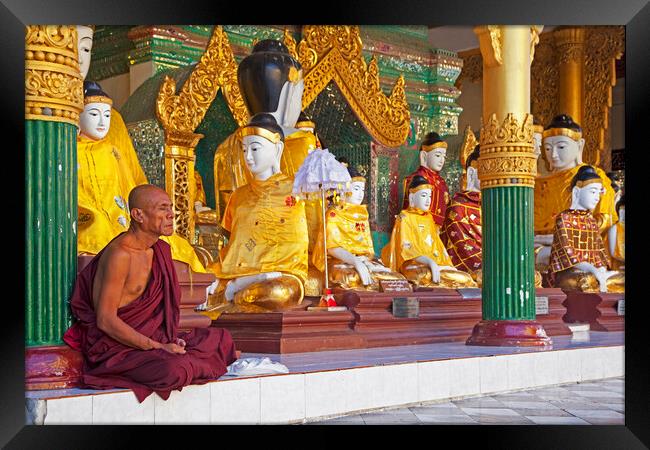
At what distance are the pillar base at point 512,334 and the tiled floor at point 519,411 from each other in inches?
22.5

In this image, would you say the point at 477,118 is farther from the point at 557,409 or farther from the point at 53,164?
the point at 53,164

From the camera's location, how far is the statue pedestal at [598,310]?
9.80m

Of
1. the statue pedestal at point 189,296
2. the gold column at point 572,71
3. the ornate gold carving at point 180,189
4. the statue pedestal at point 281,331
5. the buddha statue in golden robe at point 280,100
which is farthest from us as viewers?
the gold column at point 572,71

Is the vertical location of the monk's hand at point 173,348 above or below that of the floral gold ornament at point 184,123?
below

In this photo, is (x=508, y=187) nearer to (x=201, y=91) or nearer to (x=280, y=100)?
(x=280, y=100)

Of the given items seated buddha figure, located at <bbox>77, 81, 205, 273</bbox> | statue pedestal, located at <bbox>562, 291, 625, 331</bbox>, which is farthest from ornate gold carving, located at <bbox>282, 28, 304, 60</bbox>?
seated buddha figure, located at <bbox>77, 81, 205, 273</bbox>

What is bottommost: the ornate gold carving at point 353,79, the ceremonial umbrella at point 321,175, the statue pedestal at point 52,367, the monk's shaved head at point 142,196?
the statue pedestal at point 52,367

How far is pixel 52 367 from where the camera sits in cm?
433

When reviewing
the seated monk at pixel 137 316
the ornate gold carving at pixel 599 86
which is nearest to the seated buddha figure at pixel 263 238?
the seated monk at pixel 137 316

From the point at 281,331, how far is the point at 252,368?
165cm

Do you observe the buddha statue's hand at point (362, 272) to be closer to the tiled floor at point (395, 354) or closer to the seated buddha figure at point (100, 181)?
the tiled floor at point (395, 354)

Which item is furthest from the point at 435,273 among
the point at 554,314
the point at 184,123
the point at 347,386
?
the point at 347,386

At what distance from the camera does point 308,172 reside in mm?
7098

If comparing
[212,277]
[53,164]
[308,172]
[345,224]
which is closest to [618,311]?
[345,224]
